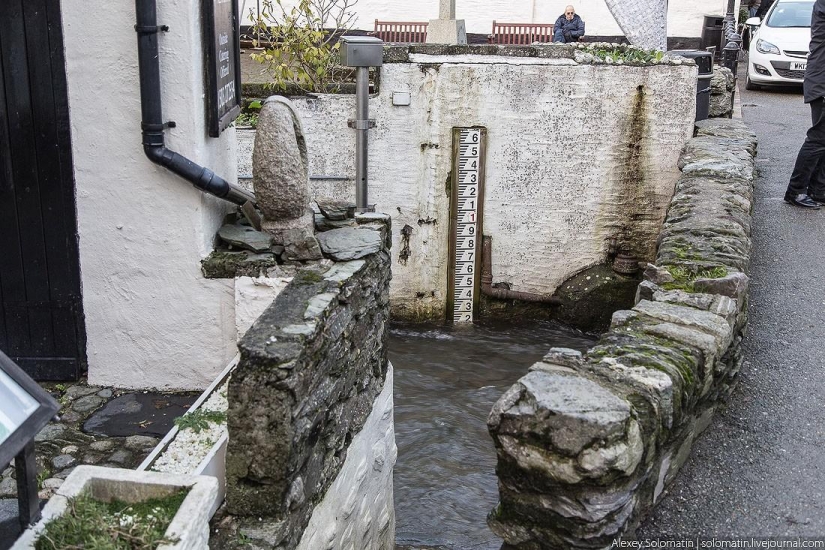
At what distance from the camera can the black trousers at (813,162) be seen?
8.39m

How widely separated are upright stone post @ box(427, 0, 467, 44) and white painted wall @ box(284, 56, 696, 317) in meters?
2.42

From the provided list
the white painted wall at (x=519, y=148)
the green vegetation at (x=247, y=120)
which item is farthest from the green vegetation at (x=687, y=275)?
the green vegetation at (x=247, y=120)

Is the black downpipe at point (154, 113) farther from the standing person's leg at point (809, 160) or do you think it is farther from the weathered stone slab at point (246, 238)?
the standing person's leg at point (809, 160)

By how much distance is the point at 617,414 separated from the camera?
3.33 meters

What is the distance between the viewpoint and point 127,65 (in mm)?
4504

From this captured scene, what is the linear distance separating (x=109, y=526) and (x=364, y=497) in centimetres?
235

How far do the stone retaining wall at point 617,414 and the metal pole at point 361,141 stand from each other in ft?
14.0

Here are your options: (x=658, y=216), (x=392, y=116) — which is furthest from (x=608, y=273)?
(x=392, y=116)

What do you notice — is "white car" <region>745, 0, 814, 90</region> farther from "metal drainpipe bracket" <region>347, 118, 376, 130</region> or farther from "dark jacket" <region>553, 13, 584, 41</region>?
"metal drainpipe bracket" <region>347, 118, 376, 130</region>

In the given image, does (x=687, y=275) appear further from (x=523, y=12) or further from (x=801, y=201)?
(x=523, y=12)

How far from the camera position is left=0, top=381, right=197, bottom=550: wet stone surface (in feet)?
13.7

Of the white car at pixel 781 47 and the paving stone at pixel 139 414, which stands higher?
the white car at pixel 781 47

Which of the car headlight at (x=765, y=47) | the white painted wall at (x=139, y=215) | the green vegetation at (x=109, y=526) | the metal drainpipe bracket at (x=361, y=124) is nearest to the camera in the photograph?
the green vegetation at (x=109, y=526)

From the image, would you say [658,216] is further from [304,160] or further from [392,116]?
[304,160]
